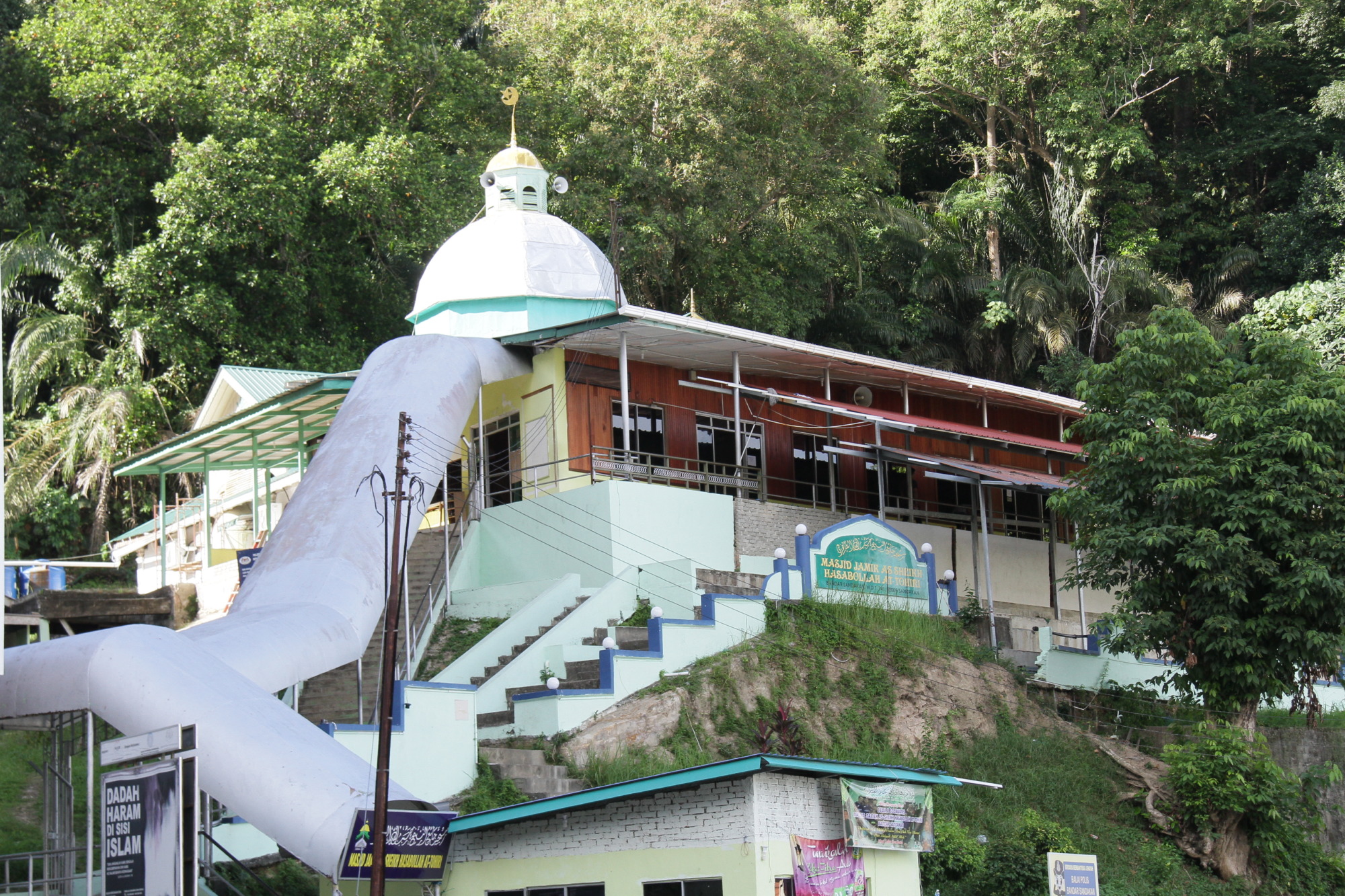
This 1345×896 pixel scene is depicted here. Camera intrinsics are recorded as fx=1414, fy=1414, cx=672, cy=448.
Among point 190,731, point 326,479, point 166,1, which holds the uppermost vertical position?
point 166,1

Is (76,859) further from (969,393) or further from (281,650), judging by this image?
(969,393)

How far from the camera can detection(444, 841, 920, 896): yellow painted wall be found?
1215 cm

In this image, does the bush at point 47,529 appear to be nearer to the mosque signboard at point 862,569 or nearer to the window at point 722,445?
the window at point 722,445

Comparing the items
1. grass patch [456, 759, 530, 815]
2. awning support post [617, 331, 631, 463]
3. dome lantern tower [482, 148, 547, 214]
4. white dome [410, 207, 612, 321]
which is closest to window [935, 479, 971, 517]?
awning support post [617, 331, 631, 463]

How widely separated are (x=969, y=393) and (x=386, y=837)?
61.4ft

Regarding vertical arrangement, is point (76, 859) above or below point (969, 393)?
below

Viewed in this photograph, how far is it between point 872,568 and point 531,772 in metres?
7.25

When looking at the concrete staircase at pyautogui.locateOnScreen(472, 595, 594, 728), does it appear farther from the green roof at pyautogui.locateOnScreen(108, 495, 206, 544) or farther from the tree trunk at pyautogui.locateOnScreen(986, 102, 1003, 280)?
the tree trunk at pyautogui.locateOnScreen(986, 102, 1003, 280)

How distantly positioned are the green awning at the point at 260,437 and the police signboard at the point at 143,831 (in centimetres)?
1118

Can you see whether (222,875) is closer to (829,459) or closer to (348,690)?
(348,690)

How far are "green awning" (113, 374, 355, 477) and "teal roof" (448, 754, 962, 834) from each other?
1050cm

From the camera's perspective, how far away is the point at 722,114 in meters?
34.4

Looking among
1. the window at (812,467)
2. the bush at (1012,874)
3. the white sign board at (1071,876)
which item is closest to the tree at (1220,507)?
the bush at (1012,874)

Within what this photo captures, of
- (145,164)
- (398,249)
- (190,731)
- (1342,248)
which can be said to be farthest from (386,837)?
(1342,248)
